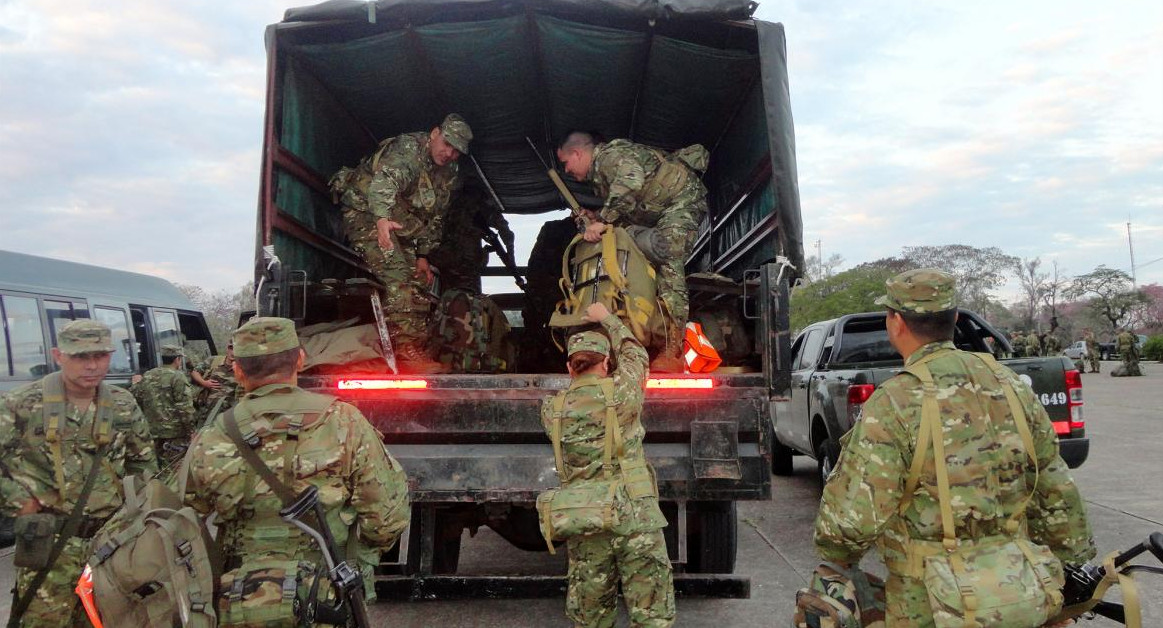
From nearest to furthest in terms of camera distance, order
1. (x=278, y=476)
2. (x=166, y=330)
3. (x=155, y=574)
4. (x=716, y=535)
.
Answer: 1. (x=155, y=574)
2. (x=278, y=476)
3. (x=716, y=535)
4. (x=166, y=330)

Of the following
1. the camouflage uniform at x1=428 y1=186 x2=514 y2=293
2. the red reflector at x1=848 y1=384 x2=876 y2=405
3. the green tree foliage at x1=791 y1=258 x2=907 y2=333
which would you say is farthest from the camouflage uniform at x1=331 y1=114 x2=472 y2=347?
the green tree foliage at x1=791 y1=258 x2=907 y2=333

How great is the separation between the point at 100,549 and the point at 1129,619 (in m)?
2.95

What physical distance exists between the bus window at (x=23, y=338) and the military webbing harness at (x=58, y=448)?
4913mm

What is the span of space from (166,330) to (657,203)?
835cm

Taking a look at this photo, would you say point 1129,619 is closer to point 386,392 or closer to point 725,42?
point 386,392

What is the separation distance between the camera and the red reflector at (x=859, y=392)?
552 cm

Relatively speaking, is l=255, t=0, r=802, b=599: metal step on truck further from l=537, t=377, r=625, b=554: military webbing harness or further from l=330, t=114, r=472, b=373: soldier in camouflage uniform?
l=537, t=377, r=625, b=554: military webbing harness

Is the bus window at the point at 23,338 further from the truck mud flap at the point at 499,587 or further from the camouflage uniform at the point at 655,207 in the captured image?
the camouflage uniform at the point at 655,207

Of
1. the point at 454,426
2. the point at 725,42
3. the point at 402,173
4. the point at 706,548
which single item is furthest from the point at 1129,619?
the point at 402,173

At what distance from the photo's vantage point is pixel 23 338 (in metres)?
7.75

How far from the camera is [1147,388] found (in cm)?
1867

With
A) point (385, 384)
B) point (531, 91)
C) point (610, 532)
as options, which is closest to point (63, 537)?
point (385, 384)

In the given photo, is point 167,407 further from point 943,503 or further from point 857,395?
point 943,503

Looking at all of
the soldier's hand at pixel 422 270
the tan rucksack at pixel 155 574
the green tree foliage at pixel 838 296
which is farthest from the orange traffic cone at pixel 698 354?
the green tree foliage at pixel 838 296
